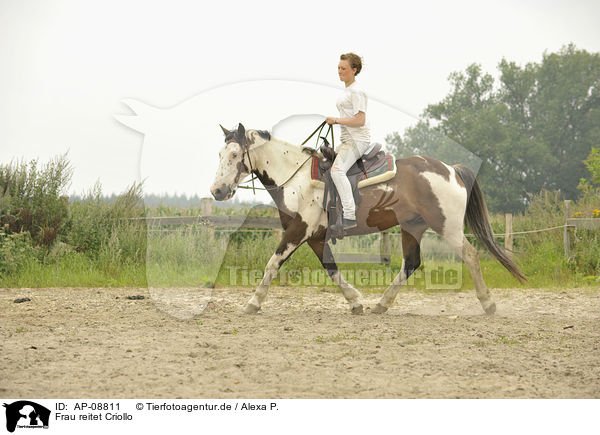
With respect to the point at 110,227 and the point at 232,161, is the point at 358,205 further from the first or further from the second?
the point at 110,227

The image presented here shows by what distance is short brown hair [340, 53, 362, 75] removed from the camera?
244 inches

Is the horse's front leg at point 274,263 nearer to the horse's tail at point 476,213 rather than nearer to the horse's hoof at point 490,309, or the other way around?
the horse's tail at point 476,213

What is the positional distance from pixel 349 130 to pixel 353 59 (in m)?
0.77

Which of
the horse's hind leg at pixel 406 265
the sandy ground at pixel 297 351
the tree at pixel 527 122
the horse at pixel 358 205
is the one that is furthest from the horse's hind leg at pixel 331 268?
the tree at pixel 527 122

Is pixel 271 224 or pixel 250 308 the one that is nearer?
pixel 250 308

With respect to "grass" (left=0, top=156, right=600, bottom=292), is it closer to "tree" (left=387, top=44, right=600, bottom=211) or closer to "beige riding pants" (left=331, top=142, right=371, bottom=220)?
"beige riding pants" (left=331, top=142, right=371, bottom=220)

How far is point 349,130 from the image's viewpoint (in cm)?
632

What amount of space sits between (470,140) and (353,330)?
3106 cm

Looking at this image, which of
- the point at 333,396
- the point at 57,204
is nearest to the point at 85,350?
the point at 333,396

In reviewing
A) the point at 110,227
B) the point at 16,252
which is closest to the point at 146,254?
the point at 110,227

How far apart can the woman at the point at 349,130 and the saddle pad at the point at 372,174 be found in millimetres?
236

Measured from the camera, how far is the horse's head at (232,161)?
6324 mm

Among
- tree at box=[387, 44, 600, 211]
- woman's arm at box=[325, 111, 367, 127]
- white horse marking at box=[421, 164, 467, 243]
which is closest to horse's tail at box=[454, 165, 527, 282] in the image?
white horse marking at box=[421, 164, 467, 243]

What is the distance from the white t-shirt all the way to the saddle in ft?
0.96
